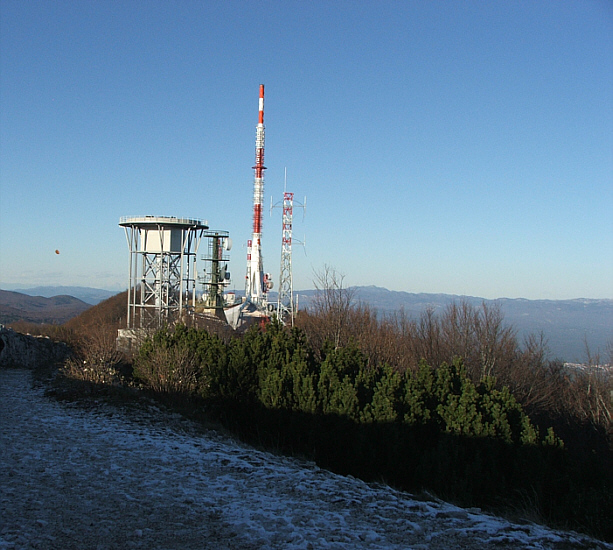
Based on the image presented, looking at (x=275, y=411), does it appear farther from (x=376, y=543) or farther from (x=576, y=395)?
(x=576, y=395)

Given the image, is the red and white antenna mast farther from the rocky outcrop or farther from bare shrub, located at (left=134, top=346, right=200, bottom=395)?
bare shrub, located at (left=134, top=346, right=200, bottom=395)

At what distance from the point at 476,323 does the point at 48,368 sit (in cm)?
2504

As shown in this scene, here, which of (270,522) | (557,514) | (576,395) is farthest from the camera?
(576,395)

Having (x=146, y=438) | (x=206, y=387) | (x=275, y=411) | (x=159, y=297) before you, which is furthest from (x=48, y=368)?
(x=159, y=297)

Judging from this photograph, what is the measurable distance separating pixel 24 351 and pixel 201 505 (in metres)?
18.3

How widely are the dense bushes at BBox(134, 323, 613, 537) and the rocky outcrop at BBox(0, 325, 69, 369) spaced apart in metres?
7.19

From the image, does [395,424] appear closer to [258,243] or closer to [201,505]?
[201,505]

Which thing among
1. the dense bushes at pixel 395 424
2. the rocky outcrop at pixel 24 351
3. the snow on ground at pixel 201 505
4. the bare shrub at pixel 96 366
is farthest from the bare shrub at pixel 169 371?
the rocky outcrop at pixel 24 351

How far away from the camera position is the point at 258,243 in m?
50.2

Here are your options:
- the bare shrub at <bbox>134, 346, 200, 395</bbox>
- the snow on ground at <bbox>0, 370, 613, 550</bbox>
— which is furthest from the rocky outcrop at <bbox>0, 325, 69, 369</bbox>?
the snow on ground at <bbox>0, 370, 613, 550</bbox>

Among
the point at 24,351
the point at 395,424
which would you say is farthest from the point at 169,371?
the point at 24,351

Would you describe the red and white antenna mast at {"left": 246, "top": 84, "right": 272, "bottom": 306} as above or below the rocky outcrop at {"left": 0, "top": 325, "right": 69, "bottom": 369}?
above

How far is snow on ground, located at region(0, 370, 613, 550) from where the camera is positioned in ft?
19.4

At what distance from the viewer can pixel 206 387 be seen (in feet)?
53.5
